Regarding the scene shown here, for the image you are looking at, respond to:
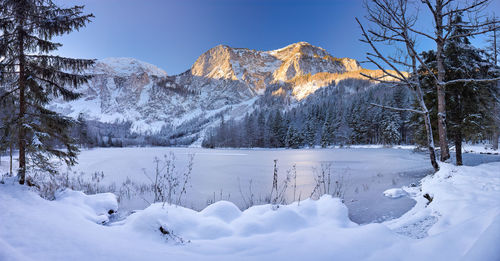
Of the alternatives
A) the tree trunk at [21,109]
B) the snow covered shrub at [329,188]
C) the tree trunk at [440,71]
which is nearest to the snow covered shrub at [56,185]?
the tree trunk at [21,109]

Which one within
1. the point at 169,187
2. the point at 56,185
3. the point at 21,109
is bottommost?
the point at 169,187

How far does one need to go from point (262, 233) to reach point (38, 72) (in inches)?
301

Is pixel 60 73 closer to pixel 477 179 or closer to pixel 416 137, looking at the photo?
pixel 477 179

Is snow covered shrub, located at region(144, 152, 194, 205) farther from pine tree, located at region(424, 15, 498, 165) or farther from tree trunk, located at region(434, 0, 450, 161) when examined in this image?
pine tree, located at region(424, 15, 498, 165)

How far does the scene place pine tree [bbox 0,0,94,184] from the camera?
205 inches

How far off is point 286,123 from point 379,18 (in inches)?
2201

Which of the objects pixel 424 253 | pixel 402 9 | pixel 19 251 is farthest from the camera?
pixel 402 9

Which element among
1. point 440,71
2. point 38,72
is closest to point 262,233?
point 440,71

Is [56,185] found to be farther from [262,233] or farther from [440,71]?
[440,71]

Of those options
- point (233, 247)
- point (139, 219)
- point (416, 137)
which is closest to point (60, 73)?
point (139, 219)

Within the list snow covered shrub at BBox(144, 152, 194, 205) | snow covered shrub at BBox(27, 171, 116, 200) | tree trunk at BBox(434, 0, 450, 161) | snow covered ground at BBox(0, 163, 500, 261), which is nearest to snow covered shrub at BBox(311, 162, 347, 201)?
snow covered ground at BBox(0, 163, 500, 261)

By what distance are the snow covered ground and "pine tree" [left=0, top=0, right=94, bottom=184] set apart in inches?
69.4

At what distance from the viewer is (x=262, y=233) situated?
3014mm

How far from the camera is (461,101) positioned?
952cm
